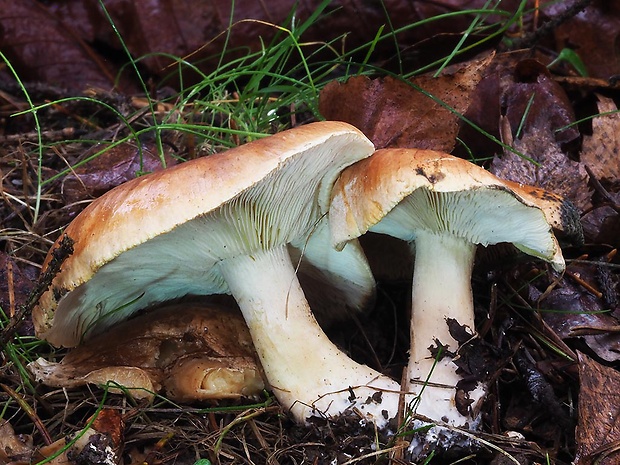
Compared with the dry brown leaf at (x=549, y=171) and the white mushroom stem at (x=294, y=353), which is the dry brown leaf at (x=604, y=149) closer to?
the dry brown leaf at (x=549, y=171)

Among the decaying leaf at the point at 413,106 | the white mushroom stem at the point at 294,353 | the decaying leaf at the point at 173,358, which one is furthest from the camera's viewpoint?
the decaying leaf at the point at 413,106

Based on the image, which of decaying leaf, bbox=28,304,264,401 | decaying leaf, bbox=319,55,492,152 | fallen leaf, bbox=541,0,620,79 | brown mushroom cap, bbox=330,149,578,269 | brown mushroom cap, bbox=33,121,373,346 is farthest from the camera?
fallen leaf, bbox=541,0,620,79

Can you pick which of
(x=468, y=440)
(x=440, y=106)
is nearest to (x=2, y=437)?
(x=468, y=440)

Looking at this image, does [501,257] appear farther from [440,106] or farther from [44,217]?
[44,217]

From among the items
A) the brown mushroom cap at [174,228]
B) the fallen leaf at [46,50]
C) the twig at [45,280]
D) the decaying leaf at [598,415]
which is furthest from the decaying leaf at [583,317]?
the fallen leaf at [46,50]

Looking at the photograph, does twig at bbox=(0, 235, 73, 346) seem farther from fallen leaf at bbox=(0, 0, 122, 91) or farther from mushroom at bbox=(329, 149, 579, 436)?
fallen leaf at bbox=(0, 0, 122, 91)

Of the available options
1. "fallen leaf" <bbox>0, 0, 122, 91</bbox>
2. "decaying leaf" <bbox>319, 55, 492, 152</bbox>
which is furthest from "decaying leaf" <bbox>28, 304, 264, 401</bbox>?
"fallen leaf" <bbox>0, 0, 122, 91</bbox>
